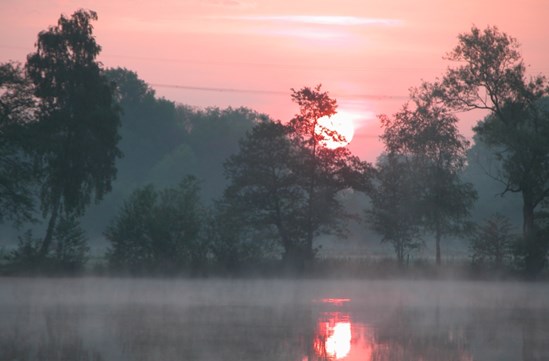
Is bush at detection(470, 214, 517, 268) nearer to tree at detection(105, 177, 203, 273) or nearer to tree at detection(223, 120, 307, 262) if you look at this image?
tree at detection(223, 120, 307, 262)

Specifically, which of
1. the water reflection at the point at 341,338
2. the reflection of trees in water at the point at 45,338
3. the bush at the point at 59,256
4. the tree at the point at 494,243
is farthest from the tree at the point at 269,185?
the reflection of trees in water at the point at 45,338

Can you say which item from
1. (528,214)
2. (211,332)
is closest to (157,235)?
(528,214)

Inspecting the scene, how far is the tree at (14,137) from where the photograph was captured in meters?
52.5

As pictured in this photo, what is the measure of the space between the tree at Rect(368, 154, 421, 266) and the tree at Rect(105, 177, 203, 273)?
10913 millimetres

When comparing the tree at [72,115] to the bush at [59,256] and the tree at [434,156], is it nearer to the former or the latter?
the bush at [59,256]

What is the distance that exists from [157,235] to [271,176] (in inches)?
314


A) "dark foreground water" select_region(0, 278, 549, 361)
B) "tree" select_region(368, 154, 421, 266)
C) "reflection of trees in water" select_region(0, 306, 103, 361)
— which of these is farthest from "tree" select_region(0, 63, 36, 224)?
"reflection of trees in water" select_region(0, 306, 103, 361)

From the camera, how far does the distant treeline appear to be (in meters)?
52.9

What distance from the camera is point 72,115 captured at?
55.1 m

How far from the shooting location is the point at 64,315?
29.1 meters

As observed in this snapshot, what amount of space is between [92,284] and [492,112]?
2774 cm

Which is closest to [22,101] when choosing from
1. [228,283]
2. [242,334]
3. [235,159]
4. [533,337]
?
[235,159]

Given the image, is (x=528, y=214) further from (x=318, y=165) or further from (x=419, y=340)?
(x=419, y=340)

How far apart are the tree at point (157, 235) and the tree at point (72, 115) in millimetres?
3202
